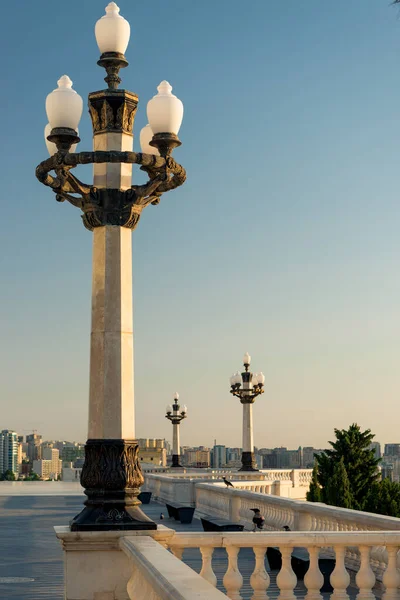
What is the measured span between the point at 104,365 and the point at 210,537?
2.06 metres

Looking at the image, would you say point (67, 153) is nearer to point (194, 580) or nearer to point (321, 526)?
point (194, 580)

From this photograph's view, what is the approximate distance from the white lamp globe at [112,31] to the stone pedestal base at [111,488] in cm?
458

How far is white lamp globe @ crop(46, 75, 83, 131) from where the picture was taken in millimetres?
10820

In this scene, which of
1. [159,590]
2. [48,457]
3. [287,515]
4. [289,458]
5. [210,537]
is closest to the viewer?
[159,590]

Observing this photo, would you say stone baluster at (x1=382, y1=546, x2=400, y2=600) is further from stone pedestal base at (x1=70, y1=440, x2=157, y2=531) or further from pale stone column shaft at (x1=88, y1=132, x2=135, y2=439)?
pale stone column shaft at (x1=88, y1=132, x2=135, y2=439)

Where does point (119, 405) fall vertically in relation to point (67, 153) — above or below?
below

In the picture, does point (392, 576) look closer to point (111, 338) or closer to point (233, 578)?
point (233, 578)

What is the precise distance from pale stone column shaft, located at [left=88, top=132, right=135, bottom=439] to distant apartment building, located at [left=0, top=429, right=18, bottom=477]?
517ft

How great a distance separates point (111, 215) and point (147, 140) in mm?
1829

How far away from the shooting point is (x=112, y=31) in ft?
37.7

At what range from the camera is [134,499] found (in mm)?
10203

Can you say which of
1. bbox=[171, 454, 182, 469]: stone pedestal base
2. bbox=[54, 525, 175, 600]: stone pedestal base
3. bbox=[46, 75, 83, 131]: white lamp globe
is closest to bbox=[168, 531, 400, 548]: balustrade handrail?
bbox=[54, 525, 175, 600]: stone pedestal base

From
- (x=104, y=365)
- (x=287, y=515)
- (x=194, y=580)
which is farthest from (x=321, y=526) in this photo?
(x=194, y=580)

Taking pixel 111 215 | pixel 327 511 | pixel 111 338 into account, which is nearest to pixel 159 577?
pixel 111 338
